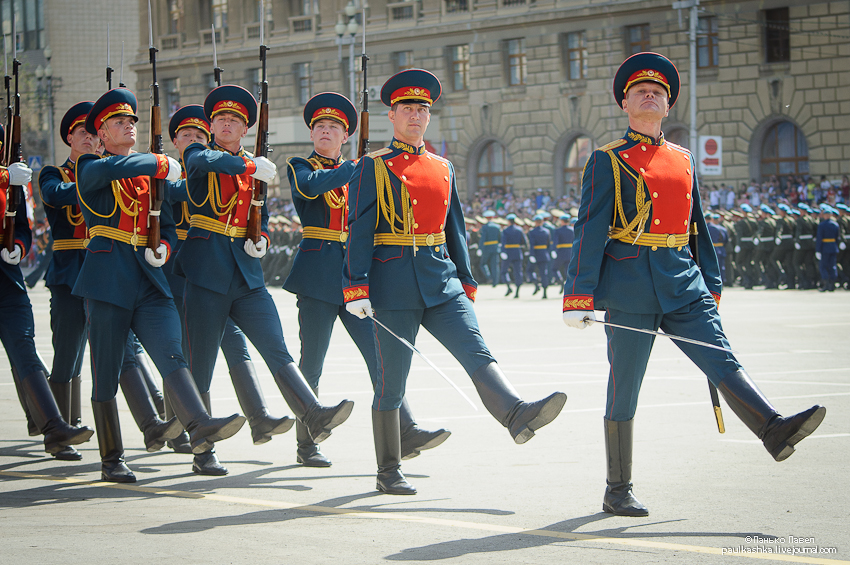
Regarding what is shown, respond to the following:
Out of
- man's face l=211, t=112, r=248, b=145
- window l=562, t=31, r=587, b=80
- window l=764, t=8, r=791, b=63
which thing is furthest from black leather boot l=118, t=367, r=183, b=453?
window l=562, t=31, r=587, b=80

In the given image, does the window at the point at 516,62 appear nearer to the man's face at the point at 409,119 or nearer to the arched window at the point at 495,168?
the arched window at the point at 495,168

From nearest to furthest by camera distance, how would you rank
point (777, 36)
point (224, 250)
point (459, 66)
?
point (224, 250)
point (777, 36)
point (459, 66)

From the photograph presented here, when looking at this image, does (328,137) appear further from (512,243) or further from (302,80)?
(302,80)

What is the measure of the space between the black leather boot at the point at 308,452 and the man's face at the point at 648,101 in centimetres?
269

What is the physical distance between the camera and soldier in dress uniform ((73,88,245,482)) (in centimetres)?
648

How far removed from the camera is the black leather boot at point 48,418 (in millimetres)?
7020

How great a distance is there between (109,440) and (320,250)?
1640 millimetres

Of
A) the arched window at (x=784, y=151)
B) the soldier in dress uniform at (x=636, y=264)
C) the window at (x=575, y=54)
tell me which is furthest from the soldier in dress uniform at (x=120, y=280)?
the window at (x=575, y=54)

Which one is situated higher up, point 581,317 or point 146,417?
point 581,317

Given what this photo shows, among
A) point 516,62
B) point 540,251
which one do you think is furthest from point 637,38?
point 540,251

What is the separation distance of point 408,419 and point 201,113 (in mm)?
2588

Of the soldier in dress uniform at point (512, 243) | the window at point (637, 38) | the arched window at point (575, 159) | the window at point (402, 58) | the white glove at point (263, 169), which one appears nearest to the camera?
the white glove at point (263, 169)

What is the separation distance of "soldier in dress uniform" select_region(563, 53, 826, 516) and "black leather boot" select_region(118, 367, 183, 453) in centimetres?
235

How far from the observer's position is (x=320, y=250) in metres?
7.30
